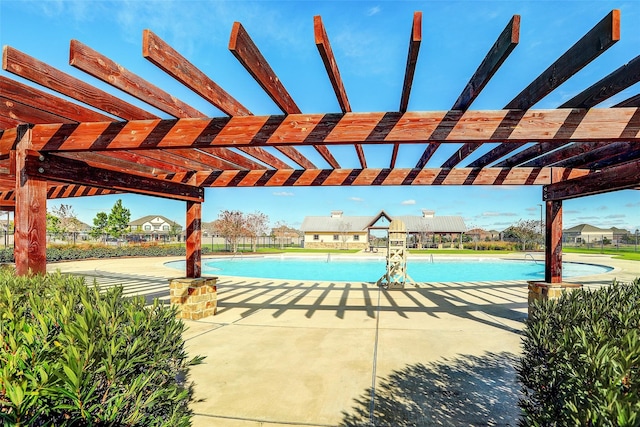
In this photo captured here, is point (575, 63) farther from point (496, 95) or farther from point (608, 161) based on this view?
point (608, 161)

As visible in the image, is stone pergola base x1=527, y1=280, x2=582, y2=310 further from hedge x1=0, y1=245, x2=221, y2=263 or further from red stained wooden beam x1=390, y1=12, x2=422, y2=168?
hedge x1=0, y1=245, x2=221, y2=263

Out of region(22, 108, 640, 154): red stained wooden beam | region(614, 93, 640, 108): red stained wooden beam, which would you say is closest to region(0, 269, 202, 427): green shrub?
region(22, 108, 640, 154): red stained wooden beam

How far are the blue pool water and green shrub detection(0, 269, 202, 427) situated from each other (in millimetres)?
14472

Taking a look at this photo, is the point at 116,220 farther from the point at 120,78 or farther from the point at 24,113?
the point at 120,78

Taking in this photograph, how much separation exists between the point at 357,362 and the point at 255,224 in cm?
3441

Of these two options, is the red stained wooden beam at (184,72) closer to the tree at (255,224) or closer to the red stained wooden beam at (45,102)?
the red stained wooden beam at (45,102)

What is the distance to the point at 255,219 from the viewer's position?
124 ft

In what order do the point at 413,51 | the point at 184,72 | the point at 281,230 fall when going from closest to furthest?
1. the point at 413,51
2. the point at 184,72
3. the point at 281,230

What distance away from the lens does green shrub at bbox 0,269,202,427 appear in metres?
1.42

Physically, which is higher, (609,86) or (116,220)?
(609,86)

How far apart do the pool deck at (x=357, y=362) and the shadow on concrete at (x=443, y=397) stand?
0.01 meters

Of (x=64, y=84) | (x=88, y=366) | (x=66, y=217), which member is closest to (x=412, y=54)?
(x=88, y=366)

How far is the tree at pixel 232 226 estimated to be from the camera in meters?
31.8

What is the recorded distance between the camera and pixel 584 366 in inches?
66.7
